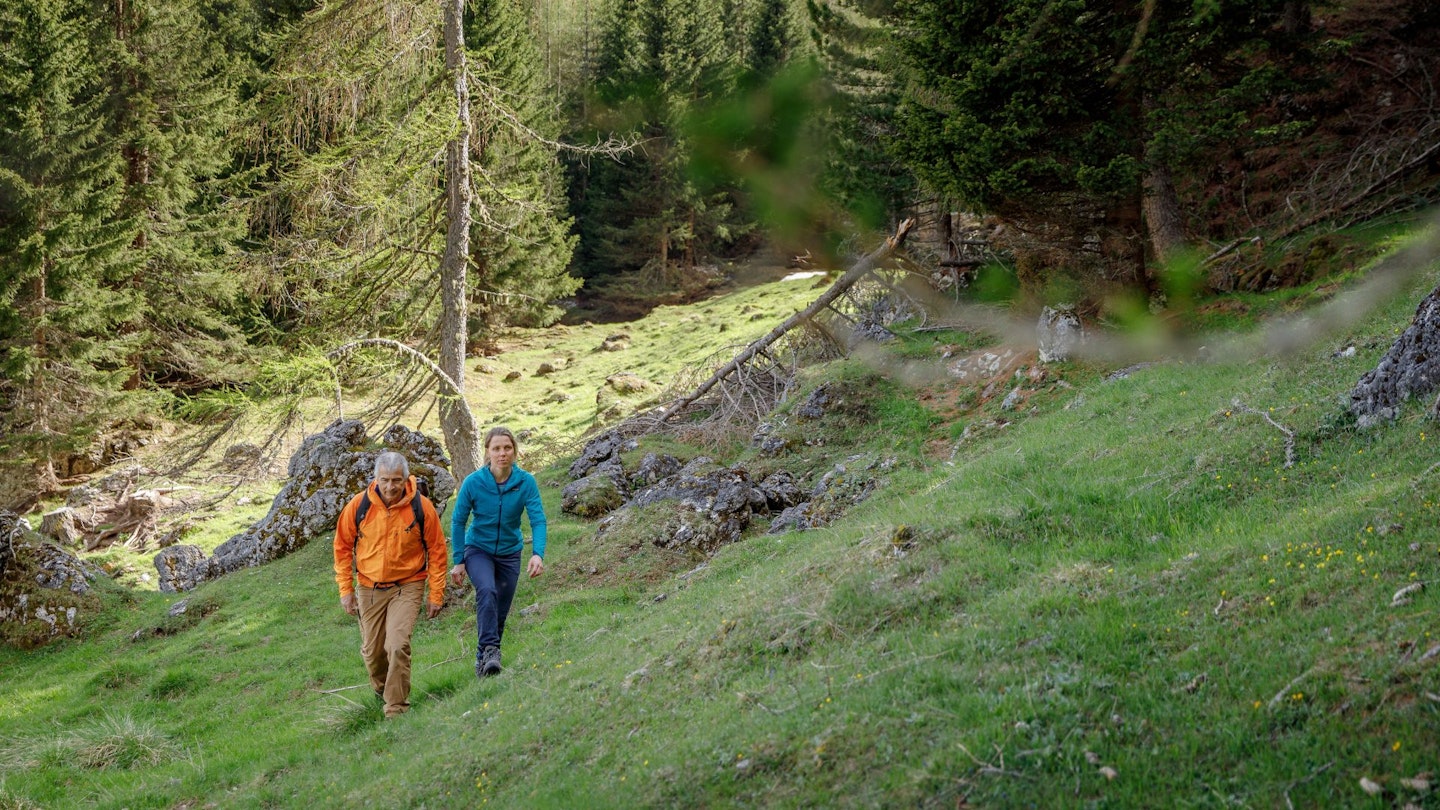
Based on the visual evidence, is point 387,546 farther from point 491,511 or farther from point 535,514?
point 535,514

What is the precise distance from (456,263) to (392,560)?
29.2 feet

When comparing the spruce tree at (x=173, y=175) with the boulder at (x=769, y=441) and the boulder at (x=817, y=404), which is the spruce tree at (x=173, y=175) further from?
the boulder at (x=817, y=404)

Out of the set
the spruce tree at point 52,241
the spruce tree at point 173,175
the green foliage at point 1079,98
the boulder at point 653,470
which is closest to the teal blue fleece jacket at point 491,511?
the boulder at point 653,470

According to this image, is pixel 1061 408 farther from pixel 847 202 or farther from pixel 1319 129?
pixel 1319 129

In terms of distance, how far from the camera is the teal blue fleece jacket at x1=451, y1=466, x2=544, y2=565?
25.7 feet

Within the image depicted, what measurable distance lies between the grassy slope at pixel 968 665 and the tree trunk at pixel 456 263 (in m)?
5.03

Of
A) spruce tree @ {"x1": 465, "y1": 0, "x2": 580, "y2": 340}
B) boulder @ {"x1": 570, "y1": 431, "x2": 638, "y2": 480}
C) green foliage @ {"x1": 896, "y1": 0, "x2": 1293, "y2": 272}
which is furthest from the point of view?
spruce tree @ {"x1": 465, "y1": 0, "x2": 580, "y2": 340}

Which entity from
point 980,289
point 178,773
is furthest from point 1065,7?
point 178,773

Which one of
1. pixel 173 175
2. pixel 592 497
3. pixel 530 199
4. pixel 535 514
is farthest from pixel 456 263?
pixel 173 175

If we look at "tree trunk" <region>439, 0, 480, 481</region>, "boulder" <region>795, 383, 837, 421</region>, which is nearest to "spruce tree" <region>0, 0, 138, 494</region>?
"tree trunk" <region>439, 0, 480, 481</region>

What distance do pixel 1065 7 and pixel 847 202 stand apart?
4193 mm

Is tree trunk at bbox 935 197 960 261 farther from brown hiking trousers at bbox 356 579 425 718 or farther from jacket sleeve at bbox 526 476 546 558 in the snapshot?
brown hiking trousers at bbox 356 579 425 718

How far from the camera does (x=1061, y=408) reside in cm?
1169

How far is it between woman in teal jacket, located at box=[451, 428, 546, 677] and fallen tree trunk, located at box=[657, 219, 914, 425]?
9.80 m
